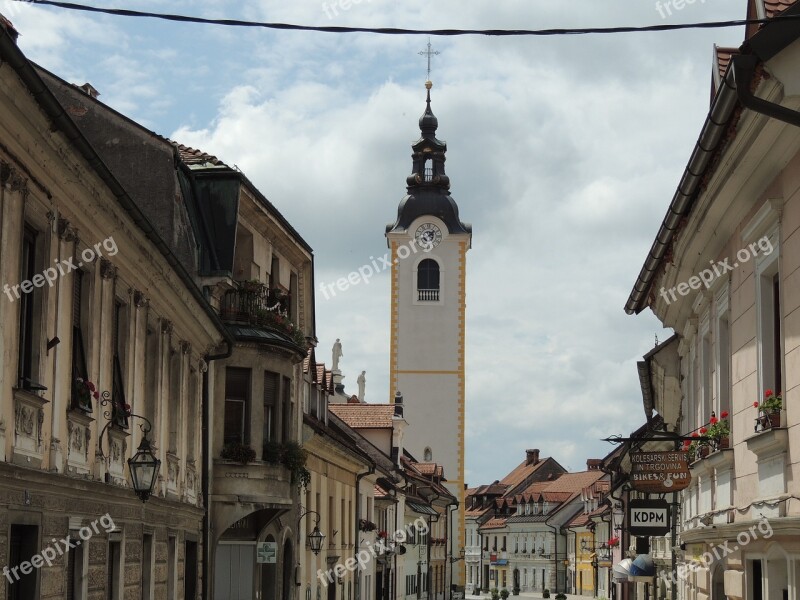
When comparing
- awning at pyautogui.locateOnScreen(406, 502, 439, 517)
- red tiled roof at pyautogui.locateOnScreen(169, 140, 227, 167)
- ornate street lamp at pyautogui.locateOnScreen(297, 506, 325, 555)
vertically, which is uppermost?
red tiled roof at pyautogui.locateOnScreen(169, 140, 227, 167)

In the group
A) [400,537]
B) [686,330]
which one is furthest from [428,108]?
[686,330]

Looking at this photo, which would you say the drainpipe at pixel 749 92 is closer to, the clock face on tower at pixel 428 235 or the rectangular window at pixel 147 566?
the rectangular window at pixel 147 566

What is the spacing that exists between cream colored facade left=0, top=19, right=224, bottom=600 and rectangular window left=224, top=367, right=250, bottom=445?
4.34 m

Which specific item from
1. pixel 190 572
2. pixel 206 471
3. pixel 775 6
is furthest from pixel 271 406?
pixel 775 6

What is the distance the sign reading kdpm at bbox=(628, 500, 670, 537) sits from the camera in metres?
20.7

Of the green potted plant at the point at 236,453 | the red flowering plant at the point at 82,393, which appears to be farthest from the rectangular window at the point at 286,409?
the red flowering plant at the point at 82,393

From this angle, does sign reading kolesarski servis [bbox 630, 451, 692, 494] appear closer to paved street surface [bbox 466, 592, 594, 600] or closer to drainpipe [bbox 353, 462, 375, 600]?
drainpipe [bbox 353, 462, 375, 600]

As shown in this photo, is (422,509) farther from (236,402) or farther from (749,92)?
(749,92)

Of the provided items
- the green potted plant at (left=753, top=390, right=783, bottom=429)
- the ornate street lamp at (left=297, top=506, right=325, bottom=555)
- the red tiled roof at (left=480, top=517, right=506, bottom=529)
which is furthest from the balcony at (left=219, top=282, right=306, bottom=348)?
the red tiled roof at (left=480, top=517, right=506, bottom=529)

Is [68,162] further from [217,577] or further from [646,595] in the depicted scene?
[646,595]

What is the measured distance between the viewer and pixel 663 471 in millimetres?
15898

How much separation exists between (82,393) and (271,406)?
1184 cm

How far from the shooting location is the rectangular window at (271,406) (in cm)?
2544

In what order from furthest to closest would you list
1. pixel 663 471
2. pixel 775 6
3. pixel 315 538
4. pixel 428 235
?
pixel 428 235 → pixel 315 538 → pixel 663 471 → pixel 775 6
